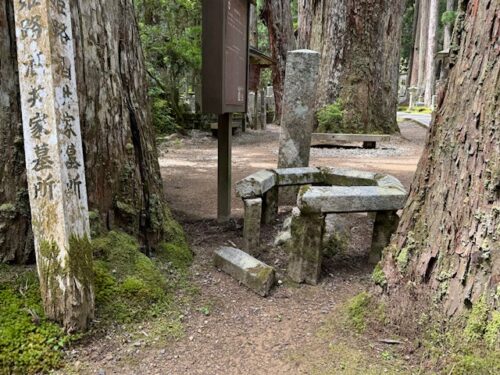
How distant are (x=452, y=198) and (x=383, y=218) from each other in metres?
1.29

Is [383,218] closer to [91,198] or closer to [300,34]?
[91,198]

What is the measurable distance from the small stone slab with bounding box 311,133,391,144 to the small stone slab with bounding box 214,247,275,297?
711 centimetres

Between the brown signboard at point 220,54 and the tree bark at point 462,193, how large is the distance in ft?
6.32

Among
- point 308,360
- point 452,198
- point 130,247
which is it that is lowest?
point 308,360

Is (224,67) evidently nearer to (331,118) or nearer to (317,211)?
(317,211)

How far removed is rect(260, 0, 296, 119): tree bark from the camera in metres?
14.4

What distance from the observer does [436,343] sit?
1906 millimetres

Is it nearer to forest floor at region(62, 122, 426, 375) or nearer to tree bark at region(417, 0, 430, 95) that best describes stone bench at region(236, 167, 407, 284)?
forest floor at region(62, 122, 426, 375)

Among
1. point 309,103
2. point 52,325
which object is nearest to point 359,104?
point 309,103

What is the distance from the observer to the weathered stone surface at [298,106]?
471 cm

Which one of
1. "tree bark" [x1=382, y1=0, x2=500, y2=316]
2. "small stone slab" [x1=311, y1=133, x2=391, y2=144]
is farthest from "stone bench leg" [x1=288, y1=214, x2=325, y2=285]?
"small stone slab" [x1=311, y1=133, x2=391, y2=144]

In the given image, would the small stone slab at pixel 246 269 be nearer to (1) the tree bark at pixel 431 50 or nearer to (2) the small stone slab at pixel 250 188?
(2) the small stone slab at pixel 250 188

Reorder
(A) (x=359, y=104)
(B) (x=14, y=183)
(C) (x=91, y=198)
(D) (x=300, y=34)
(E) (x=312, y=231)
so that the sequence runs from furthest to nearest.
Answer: (D) (x=300, y=34)
(A) (x=359, y=104)
(E) (x=312, y=231)
(C) (x=91, y=198)
(B) (x=14, y=183)

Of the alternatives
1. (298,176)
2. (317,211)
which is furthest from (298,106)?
(317,211)
